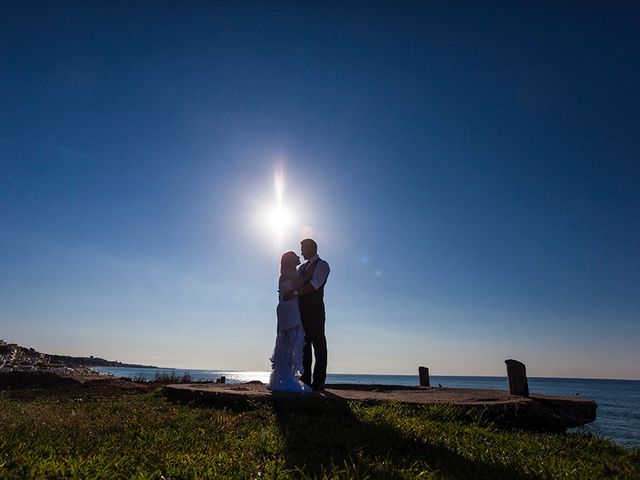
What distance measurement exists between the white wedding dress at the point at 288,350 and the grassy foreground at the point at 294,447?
44.8 inches

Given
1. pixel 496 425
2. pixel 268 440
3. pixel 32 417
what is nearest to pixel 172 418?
pixel 32 417

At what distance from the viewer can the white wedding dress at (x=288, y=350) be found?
713 cm

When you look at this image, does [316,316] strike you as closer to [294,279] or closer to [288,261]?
[294,279]

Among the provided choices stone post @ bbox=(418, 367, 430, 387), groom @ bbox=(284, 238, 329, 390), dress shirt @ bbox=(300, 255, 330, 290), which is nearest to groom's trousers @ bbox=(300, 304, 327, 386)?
groom @ bbox=(284, 238, 329, 390)

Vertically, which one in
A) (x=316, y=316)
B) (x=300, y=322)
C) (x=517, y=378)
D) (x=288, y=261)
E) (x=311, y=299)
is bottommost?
(x=517, y=378)

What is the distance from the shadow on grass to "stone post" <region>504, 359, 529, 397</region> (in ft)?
11.9

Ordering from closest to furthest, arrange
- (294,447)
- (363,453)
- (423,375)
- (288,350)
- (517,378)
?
(363,453)
(294,447)
(288,350)
(517,378)
(423,375)

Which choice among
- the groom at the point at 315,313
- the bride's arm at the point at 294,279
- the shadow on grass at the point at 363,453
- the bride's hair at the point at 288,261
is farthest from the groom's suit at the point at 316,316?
the shadow on grass at the point at 363,453

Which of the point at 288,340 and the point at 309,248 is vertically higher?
the point at 309,248

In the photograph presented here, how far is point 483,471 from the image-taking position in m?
3.27

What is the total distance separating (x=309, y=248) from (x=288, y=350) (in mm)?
1843

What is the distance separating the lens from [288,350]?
7242 millimetres

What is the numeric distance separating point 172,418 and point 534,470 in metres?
4.27

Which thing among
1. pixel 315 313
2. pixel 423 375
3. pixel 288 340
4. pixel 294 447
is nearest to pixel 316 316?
pixel 315 313
